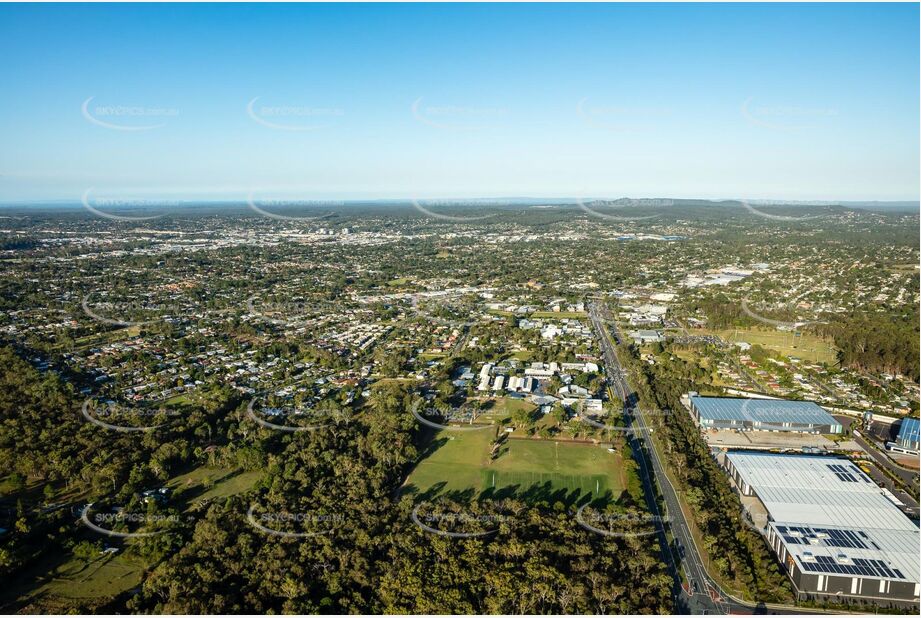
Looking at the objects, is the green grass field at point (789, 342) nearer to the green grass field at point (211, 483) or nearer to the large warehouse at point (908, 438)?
the large warehouse at point (908, 438)

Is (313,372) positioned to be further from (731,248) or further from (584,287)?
(731,248)

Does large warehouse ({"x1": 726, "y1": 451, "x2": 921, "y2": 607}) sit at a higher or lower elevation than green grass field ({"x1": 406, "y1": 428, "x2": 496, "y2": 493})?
higher

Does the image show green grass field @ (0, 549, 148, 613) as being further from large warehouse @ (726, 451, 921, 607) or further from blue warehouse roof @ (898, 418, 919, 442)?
blue warehouse roof @ (898, 418, 919, 442)

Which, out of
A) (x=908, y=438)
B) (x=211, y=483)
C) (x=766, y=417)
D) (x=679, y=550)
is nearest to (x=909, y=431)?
(x=908, y=438)

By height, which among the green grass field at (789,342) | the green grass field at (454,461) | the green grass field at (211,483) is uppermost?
the green grass field at (211,483)

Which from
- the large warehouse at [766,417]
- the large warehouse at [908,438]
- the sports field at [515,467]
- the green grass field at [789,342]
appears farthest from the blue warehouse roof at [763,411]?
the green grass field at [789,342]

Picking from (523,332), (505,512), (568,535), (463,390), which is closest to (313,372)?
(463,390)

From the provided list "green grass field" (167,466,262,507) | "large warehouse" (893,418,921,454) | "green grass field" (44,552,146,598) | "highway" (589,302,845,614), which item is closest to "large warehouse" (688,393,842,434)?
"large warehouse" (893,418,921,454)
